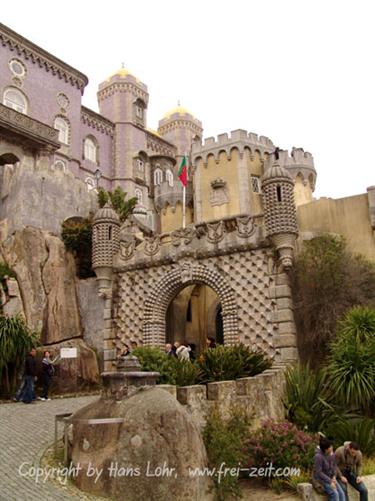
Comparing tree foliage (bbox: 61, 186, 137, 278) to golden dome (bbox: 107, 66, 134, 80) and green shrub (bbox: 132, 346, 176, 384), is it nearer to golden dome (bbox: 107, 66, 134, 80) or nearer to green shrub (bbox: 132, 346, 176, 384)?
green shrub (bbox: 132, 346, 176, 384)

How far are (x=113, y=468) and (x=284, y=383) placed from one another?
6823mm

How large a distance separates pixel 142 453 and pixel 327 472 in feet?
11.1

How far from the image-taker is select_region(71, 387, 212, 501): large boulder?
25.5 ft

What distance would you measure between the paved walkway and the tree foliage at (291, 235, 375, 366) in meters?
7.69

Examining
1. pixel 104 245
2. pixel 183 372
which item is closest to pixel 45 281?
pixel 104 245

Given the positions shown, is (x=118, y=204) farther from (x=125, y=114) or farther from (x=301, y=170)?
(x=125, y=114)

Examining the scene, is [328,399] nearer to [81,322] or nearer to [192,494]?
[192,494]

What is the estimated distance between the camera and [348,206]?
60.4ft

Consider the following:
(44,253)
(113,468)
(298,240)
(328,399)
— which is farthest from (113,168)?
(113,468)

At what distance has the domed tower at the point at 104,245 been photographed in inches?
812

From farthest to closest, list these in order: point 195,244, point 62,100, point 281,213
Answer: point 62,100
point 195,244
point 281,213

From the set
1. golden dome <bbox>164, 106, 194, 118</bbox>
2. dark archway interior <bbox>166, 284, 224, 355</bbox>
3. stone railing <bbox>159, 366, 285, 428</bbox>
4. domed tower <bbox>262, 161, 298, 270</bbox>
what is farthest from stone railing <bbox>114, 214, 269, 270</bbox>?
golden dome <bbox>164, 106, 194, 118</bbox>

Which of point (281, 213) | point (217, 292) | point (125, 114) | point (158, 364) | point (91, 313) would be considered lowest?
point (158, 364)

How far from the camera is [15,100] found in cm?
3316
